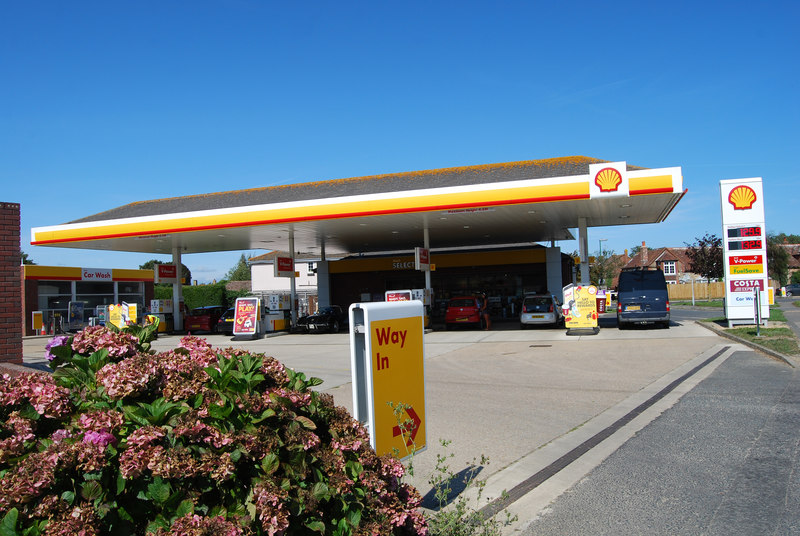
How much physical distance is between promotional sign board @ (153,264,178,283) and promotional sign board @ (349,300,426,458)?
2911cm

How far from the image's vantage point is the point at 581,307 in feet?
74.1

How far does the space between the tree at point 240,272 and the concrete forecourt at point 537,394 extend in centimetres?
9754

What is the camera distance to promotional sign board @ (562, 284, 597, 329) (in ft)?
73.7

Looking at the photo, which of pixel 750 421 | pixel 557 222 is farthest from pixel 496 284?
pixel 750 421

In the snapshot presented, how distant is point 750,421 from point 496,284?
2993 centimetres

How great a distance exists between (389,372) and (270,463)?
2.21 meters

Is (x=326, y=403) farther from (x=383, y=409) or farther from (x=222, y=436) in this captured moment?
(x=383, y=409)

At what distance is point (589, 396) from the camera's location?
35.0 ft

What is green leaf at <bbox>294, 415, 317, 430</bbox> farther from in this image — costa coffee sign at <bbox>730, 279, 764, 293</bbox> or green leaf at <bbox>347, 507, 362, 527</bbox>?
costa coffee sign at <bbox>730, 279, 764, 293</bbox>

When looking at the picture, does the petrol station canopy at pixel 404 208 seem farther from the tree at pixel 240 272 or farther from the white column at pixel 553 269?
the tree at pixel 240 272

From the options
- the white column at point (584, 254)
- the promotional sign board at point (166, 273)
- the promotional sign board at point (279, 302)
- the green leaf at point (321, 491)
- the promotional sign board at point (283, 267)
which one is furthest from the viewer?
the promotional sign board at point (166, 273)

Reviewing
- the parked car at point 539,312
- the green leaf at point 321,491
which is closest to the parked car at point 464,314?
the parked car at point 539,312

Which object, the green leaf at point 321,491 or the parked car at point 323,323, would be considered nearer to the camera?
the green leaf at point 321,491

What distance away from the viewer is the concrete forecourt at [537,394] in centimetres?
652
